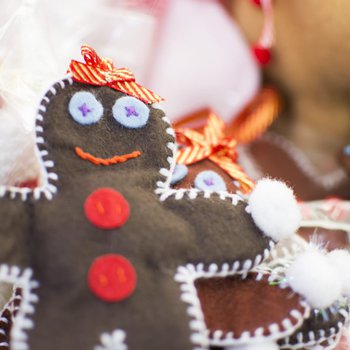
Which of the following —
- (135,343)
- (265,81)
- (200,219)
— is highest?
(265,81)

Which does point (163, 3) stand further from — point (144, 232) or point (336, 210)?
point (144, 232)

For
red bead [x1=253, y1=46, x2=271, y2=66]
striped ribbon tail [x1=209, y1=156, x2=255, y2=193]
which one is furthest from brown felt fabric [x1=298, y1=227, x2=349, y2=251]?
red bead [x1=253, y1=46, x2=271, y2=66]

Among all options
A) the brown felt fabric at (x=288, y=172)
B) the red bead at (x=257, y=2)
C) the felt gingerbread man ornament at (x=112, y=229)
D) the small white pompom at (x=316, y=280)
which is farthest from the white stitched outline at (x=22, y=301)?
the red bead at (x=257, y=2)

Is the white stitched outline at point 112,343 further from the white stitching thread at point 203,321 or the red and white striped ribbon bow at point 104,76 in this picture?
the red and white striped ribbon bow at point 104,76

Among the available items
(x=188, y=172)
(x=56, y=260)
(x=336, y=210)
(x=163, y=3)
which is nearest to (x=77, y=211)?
(x=56, y=260)

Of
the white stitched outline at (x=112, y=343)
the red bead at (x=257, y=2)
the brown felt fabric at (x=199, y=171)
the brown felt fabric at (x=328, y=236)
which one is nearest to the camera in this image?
the white stitched outline at (x=112, y=343)

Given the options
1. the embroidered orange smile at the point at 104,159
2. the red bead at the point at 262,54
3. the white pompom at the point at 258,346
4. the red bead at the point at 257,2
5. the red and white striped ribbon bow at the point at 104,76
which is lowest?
the white pompom at the point at 258,346
